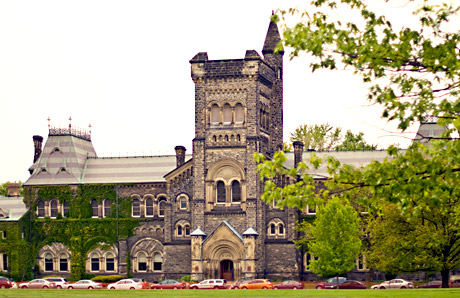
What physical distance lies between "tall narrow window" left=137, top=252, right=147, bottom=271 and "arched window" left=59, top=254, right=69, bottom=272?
7.07 m

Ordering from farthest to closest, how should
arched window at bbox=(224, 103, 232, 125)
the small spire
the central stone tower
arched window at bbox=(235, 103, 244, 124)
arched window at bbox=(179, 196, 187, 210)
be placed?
the small spire, arched window at bbox=(179, 196, 187, 210), arched window at bbox=(224, 103, 232, 125), arched window at bbox=(235, 103, 244, 124), the central stone tower

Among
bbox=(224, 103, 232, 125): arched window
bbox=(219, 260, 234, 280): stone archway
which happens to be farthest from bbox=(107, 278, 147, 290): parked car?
bbox=(224, 103, 232, 125): arched window

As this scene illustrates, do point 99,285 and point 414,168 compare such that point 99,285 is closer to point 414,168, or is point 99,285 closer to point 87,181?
point 87,181

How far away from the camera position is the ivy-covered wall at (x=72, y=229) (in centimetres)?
8488

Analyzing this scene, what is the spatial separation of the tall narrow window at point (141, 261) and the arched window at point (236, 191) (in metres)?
11.1

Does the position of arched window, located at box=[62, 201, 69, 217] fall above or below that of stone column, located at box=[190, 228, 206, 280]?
above

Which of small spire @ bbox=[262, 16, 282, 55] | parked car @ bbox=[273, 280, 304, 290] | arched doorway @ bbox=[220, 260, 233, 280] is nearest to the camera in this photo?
parked car @ bbox=[273, 280, 304, 290]

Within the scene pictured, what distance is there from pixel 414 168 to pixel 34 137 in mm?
75056

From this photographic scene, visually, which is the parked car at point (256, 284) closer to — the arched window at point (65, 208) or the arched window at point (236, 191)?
the arched window at point (236, 191)

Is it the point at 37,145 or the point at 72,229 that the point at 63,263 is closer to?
the point at 72,229

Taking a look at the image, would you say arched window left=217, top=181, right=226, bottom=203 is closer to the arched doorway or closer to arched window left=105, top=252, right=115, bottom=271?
the arched doorway

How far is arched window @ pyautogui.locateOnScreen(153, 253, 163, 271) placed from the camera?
84.3 meters

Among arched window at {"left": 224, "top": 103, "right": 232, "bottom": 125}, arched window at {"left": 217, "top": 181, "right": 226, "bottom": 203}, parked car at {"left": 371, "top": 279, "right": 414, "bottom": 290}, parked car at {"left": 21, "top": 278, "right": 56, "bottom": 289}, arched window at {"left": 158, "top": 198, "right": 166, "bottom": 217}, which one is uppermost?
arched window at {"left": 224, "top": 103, "right": 232, "bottom": 125}

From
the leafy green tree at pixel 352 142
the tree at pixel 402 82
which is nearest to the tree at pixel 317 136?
the leafy green tree at pixel 352 142
